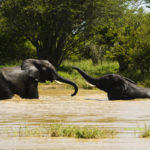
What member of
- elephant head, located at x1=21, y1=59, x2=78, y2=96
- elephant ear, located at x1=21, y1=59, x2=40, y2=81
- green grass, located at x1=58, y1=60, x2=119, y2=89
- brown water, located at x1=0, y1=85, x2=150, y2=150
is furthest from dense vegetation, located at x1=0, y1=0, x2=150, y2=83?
brown water, located at x1=0, y1=85, x2=150, y2=150

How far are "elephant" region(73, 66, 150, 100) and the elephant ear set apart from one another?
1.53m

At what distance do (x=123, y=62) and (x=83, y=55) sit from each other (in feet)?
44.3

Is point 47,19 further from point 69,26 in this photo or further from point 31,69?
point 31,69

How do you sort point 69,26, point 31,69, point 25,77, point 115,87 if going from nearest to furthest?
1. point 115,87
2. point 25,77
3. point 31,69
4. point 69,26

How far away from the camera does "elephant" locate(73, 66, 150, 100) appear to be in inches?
615

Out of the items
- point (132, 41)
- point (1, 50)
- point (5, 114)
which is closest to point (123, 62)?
point (132, 41)

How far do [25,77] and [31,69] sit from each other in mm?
365

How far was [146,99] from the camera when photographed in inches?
622

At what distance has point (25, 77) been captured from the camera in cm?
1595

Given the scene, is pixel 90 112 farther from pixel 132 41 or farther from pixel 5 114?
pixel 132 41

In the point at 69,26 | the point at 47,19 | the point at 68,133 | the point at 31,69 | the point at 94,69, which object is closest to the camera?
Result: the point at 68,133

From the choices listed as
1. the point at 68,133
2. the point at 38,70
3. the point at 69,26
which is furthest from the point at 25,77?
the point at 69,26

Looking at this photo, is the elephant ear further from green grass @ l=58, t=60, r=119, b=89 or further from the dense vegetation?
green grass @ l=58, t=60, r=119, b=89

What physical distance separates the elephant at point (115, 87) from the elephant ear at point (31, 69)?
153cm
